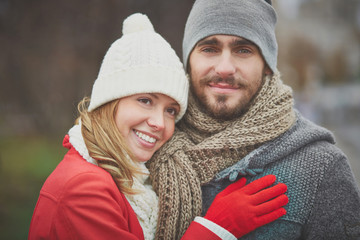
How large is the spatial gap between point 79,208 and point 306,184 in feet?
4.06

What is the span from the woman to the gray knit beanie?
1.09ft

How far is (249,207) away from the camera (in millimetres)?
1606

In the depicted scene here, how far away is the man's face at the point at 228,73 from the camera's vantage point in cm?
193

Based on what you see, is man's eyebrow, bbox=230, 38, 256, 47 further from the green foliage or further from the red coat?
the green foliage

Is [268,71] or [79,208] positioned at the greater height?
[268,71]

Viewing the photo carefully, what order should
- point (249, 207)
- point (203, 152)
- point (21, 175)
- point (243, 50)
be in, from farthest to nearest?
point (21, 175) < point (243, 50) < point (203, 152) < point (249, 207)

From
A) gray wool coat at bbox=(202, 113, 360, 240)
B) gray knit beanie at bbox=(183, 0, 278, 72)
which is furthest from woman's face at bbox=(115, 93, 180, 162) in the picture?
gray knit beanie at bbox=(183, 0, 278, 72)

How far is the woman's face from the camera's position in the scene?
1.71 meters

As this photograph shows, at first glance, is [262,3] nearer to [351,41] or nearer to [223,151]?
[223,151]

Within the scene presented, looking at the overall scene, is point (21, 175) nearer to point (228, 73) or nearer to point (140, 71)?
point (140, 71)

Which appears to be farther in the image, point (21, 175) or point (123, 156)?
point (21, 175)

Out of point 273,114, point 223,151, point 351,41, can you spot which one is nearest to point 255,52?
point 273,114

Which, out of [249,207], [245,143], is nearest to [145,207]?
[249,207]

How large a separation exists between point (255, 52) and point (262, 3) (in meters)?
0.36
